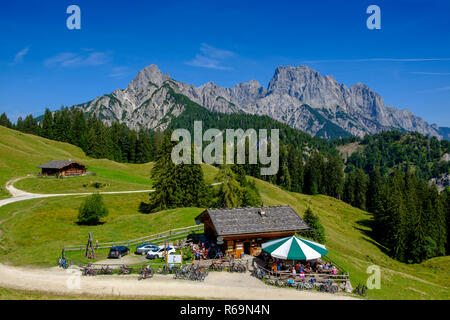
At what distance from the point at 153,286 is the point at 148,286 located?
0.41 meters

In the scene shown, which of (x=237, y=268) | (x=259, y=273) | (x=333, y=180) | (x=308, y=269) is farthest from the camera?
(x=333, y=180)

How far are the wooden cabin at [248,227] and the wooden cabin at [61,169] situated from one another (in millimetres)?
59463

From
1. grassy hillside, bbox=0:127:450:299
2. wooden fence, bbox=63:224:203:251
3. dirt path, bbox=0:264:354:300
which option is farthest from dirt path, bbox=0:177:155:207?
dirt path, bbox=0:264:354:300

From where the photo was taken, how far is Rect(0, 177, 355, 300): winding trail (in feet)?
75.4

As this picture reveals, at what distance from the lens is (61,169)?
257 feet

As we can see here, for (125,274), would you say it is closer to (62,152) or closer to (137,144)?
(62,152)

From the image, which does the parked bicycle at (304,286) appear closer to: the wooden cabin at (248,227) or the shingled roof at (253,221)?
the wooden cabin at (248,227)

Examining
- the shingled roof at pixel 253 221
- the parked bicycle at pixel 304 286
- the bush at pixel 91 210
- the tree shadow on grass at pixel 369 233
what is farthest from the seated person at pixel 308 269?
the tree shadow on grass at pixel 369 233

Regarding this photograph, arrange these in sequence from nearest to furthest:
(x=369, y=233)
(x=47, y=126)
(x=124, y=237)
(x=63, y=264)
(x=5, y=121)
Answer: (x=63, y=264)
(x=124, y=237)
(x=369, y=233)
(x=47, y=126)
(x=5, y=121)

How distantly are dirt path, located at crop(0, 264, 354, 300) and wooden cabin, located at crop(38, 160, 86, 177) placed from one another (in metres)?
56.3

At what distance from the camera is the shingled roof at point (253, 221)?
3225cm

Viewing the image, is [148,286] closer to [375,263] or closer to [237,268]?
[237,268]

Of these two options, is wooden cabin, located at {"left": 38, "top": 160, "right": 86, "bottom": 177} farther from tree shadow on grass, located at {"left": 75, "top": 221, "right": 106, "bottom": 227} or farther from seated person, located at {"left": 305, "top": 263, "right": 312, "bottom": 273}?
seated person, located at {"left": 305, "top": 263, "right": 312, "bottom": 273}

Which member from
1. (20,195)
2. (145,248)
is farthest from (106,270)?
(20,195)
